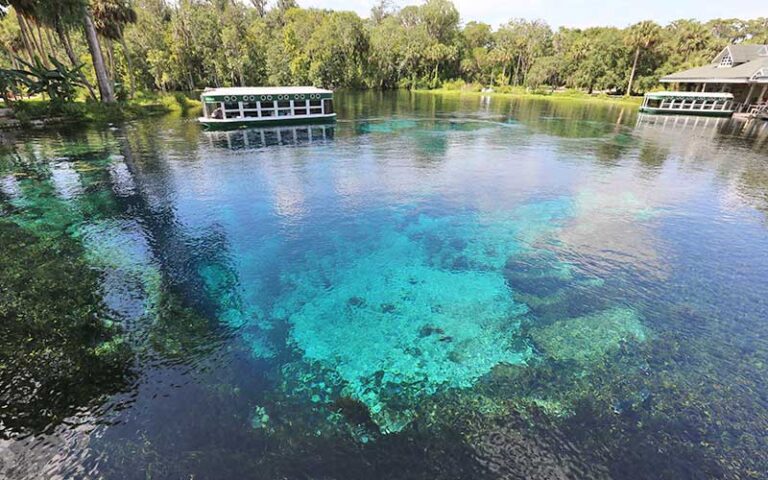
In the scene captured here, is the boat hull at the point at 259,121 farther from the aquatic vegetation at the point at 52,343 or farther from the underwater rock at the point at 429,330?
the underwater rock at the point at 429,330

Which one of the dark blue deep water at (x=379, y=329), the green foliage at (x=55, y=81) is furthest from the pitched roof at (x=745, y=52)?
the green foliage at (x=55, y=81)

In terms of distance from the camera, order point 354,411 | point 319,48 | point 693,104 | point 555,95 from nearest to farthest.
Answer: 1. point 354,411
2. point 693,104
3. point 555,95
4. point 319,48

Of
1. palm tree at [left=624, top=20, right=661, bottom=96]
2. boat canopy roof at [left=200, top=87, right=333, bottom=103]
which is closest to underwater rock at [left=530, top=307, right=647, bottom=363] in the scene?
boat canopy roof at [left=200, top=87, right=333, bottom=103]

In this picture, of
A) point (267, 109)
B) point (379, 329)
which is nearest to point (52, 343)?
point (379, 329)

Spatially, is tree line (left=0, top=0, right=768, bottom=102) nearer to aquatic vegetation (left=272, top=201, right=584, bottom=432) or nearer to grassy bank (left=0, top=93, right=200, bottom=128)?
grassy bank (left=0, top=93, right=200, bottom=128)

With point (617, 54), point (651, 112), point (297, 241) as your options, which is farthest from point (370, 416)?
point (617, 54)

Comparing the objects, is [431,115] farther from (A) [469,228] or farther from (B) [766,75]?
(B) [766,75]

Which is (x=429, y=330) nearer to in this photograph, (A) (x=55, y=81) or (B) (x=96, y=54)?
(A) (x=55, y=81)
